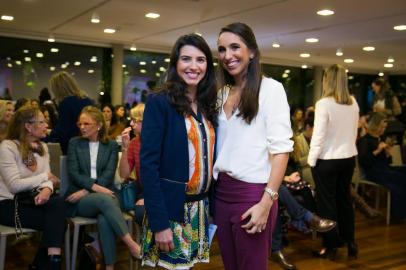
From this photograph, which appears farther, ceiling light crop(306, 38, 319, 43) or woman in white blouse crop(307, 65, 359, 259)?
ceiling light crop(306, 38, 319, 43)

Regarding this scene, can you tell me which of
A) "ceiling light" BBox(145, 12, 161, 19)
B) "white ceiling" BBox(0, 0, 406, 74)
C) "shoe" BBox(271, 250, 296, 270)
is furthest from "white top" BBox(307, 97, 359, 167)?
"ceiling light" BBox(145, 12, 161, 19)

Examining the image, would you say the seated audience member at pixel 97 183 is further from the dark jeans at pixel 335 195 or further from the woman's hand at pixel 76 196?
the dark jeans at pixel 335 195

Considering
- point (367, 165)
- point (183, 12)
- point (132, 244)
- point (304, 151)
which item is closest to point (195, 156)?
point (132, 244)

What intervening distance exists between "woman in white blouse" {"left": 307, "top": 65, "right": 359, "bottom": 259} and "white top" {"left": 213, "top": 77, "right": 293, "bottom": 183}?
211 centimetres

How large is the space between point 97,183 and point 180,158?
1.80m

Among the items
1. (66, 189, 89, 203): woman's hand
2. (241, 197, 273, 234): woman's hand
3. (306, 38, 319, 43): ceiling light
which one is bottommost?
(66, 189, 89, 203): woman's hand

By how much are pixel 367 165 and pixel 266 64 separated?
6.86 m

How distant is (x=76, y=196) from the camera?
328cm

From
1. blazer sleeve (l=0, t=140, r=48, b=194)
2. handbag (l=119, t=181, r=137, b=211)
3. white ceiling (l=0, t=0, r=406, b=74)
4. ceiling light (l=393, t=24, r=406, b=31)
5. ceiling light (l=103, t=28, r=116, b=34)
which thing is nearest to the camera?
blazer sleeve (l=0, t=140, r=48, b=194)

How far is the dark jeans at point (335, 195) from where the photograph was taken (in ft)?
12.8

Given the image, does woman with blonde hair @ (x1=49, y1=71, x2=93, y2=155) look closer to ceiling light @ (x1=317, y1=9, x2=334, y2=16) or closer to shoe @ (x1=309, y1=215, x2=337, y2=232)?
shoe @ (x1=309, y1=215, x2=337, y2=232)

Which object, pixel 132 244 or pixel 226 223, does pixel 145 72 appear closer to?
pixel 132 244

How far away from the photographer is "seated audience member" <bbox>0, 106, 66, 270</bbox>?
9.89 feet

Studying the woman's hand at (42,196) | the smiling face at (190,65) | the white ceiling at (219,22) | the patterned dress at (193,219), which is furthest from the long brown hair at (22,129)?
the white ceiling at (219,22)
